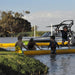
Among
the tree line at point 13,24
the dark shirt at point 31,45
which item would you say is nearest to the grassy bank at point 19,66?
the dark shirt at point 31,45

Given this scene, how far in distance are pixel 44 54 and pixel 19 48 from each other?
9.40 feet

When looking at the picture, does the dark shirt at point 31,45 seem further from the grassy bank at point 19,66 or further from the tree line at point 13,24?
the tree line at point 13,24

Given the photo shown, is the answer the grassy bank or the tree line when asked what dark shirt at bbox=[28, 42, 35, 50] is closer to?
the grassy bank

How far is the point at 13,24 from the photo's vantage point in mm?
82812

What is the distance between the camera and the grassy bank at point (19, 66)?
852 cm

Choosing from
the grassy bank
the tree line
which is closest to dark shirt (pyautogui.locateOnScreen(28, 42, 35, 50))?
the grassy bank

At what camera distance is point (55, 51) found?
18.5 m

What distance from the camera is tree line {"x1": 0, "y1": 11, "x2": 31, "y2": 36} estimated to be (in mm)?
81812

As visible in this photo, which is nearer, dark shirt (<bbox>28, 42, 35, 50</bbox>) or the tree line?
dark shirt (<bbox>28, 42, 35, 50</bbox>)

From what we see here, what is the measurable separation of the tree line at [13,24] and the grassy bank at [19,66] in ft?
234

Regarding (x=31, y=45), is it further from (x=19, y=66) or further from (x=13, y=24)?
(x=13, y=24)

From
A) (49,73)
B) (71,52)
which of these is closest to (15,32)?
(71,52)

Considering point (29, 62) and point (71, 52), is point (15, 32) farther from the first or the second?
point (29, 62)

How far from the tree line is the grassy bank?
234ft
